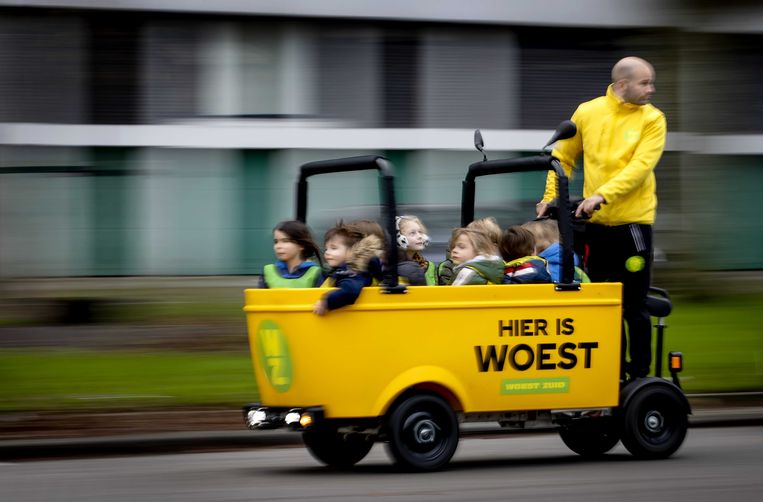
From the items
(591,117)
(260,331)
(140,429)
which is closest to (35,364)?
(140,429)

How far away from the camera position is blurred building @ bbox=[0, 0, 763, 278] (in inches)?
705

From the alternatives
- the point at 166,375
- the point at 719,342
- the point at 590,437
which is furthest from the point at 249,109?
the point at 590,437

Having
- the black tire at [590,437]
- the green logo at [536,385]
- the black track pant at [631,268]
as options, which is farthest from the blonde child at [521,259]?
the black tire at [590,437]

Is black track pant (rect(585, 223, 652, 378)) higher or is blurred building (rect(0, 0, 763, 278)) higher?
blurred building (rect(0, 0, 763, 278))

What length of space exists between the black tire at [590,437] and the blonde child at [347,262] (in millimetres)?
1532

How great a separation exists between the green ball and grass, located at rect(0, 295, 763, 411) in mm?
3376

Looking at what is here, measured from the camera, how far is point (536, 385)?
281 inches

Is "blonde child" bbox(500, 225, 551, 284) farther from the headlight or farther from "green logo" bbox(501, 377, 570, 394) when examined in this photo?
the headlight

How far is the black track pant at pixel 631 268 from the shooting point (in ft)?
24.7

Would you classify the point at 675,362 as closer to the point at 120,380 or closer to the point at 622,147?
the point at 622,147

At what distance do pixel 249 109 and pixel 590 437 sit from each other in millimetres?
11356

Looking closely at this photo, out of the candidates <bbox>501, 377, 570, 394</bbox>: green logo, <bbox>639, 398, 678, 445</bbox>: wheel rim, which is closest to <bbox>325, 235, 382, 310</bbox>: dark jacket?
<bbox>501, 377, 570, 394</bbox>: green logo

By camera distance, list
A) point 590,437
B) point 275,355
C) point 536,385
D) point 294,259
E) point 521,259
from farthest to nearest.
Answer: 1. point 590,437
2. point 521,259
3. point 294,259
4. point 536,385
5. point 275,355

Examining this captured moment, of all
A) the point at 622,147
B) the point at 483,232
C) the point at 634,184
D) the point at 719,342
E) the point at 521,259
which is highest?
the point at 622,147
